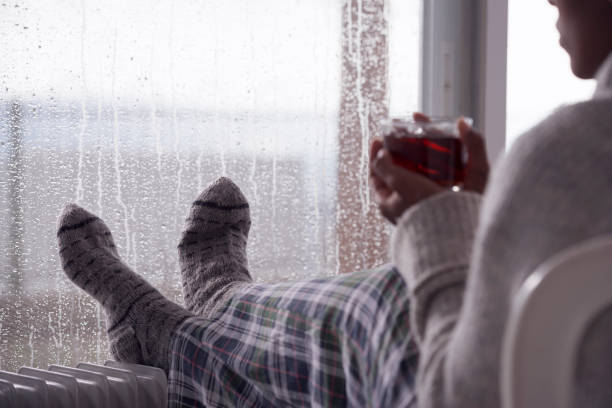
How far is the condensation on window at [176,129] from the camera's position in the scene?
137 cm

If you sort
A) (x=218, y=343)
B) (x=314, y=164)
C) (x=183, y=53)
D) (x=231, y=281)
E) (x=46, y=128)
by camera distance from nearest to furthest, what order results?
(x=218, y=343), (x=231, y=281), (x=46, y=128), (x=183, y=53), (x=314, y=164)

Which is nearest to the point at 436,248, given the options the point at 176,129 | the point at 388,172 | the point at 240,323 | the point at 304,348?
the point at 388,172

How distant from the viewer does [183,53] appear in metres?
1.51

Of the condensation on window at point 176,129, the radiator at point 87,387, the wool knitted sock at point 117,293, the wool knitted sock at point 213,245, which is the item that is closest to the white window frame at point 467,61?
the condensation on window at point 176,129

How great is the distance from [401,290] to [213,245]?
667 millimetres

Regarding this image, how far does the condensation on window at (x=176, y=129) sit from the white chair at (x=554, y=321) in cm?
119

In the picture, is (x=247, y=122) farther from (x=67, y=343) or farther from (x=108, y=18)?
(x=67, y=343)

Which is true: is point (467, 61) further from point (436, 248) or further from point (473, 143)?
point (436, 248)

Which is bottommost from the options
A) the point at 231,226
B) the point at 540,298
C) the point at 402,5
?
the point at 231,226

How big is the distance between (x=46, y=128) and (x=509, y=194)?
1127 millimetres

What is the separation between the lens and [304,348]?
2.79 ft

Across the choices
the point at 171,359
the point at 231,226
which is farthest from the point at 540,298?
the point at 231,226

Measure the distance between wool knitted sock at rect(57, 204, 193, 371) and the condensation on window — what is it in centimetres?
10

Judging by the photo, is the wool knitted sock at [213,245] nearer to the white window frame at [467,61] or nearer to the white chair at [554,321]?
the white window frame at [467,61]
